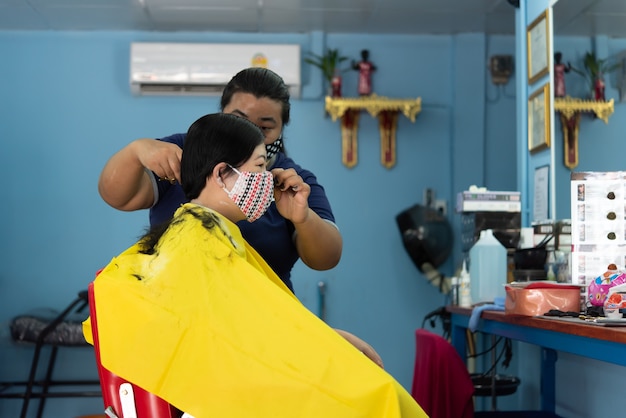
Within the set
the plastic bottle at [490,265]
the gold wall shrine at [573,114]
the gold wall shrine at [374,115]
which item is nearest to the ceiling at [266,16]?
the gold wall shrine at [374,115]

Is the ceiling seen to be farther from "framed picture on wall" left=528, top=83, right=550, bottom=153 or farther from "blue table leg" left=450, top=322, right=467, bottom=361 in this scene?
"blue table leg" left=450, top=322, right=467, bottom=361

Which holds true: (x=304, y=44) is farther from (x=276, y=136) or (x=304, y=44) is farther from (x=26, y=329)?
(x=276, y=136)

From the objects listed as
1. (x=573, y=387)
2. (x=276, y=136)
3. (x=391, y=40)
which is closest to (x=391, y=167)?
(x=391, y=40)

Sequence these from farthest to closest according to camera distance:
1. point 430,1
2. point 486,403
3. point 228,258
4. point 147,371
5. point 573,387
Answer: point 486,403 → point 430,1 → point 573,387 → point 228,258 → point 147,371

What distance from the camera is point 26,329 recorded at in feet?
14.6

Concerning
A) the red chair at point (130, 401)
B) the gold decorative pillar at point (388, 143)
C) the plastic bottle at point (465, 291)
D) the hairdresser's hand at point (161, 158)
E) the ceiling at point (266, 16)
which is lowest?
the red chair at point (130, 401)

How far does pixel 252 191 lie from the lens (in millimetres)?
1624

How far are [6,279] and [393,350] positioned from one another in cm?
239

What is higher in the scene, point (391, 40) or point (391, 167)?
point (391, 40)

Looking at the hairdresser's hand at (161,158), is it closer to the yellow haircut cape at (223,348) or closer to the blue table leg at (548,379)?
the yellow haircut cape at (223,348)

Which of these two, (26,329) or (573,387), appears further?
(26,329)

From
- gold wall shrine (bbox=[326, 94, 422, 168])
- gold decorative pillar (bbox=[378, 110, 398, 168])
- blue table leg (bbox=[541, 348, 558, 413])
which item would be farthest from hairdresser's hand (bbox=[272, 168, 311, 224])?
gold decorative pillar (bbox=[378, 110, 398, 168])

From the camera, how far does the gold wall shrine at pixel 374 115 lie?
4762 mm

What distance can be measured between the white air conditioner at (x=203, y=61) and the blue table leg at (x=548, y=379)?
2.39 m
